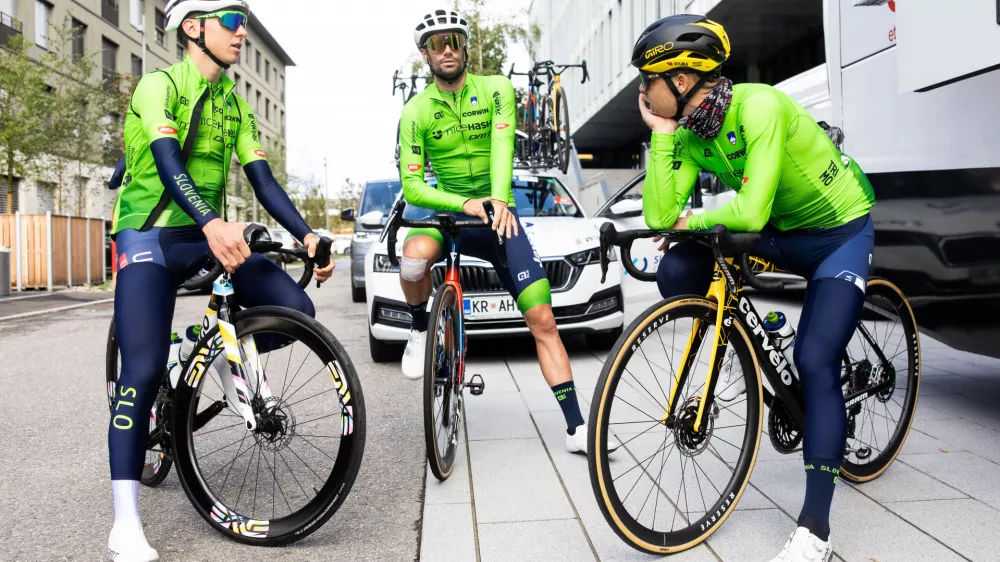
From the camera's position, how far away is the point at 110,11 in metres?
34.8

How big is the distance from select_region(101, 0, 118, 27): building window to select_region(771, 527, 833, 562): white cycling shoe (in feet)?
122

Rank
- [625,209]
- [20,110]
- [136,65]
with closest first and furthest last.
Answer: [625,209] < [20,110] < [136,65]

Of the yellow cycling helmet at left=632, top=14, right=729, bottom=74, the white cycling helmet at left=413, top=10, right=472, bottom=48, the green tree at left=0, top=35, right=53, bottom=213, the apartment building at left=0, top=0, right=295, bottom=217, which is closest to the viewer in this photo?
the yellow cycling helmet at left=632, top=14, right=729, bottom=74

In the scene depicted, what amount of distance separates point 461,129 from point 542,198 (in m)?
4.09

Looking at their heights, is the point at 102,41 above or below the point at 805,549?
above

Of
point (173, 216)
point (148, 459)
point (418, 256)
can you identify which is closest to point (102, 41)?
point (418, 256)

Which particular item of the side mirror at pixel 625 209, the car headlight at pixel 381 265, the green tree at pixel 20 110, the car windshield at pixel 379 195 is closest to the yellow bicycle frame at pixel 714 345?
the side mirror at pixel 625 209

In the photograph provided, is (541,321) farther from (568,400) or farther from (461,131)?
(461,131)

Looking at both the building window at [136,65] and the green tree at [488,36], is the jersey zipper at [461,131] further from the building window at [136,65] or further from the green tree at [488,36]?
the building window at [136,65]

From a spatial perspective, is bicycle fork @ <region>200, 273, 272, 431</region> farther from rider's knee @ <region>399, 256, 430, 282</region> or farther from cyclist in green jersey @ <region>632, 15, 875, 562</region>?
cyclist in green jersey @ <region>632, 15, 875, 562</region>

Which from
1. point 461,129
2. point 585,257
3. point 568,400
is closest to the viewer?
point 568,400

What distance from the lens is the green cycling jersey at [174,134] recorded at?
289cm

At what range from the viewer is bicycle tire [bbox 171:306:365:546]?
2895 mm

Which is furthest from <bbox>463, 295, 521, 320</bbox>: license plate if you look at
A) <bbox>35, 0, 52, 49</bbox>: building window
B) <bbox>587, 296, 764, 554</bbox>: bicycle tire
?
<bbox>35, 0, 52, 49</bbox>: building window
